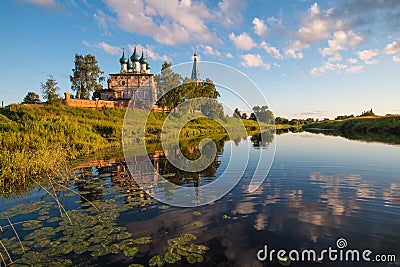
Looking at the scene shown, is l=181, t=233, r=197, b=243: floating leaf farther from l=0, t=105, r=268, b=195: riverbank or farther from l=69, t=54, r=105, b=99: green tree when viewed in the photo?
l=69, t=54, r=105, b=99: green tree

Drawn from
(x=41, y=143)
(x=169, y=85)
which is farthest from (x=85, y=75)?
(x=41, y=143)

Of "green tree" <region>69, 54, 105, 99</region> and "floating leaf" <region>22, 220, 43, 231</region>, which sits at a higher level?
"green tree" <region>69, 54, 105, 99</region>

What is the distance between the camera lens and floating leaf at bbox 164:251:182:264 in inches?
236

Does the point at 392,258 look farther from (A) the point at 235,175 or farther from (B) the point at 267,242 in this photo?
(A) the point at 235,175

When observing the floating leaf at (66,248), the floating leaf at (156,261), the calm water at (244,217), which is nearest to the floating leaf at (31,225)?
the calm water at (244,217)

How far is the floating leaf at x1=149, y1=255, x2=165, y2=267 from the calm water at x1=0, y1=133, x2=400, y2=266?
5.0 inches

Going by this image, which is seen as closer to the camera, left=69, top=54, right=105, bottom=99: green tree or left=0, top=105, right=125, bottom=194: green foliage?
left=0, top=105, right=125, bottom=194: green foliage

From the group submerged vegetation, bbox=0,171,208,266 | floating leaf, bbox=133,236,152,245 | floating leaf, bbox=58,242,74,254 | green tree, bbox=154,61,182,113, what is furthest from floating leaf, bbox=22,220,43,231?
green tree, bbox=154,61,182,113

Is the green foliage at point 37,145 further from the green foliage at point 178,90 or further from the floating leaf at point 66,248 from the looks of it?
the green foliage at point 178,90

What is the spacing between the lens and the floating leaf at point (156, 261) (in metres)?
5.84

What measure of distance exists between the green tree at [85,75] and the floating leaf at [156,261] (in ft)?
245

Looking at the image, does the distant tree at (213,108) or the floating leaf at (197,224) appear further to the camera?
the distant tree at (213,108)

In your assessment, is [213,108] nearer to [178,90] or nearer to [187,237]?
[187,237]

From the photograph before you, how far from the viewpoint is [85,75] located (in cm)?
7400
